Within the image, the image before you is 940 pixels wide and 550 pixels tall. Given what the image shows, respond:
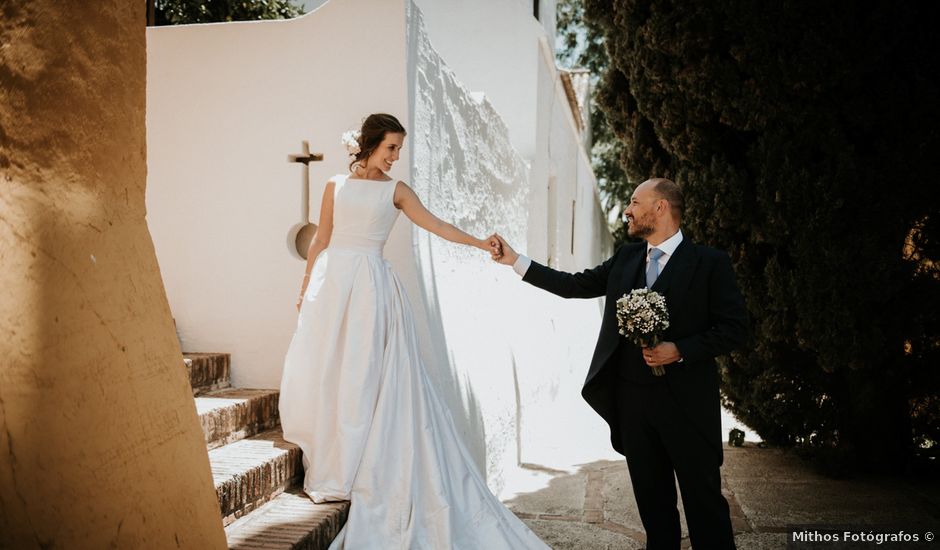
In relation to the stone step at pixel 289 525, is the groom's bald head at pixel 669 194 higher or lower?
higher

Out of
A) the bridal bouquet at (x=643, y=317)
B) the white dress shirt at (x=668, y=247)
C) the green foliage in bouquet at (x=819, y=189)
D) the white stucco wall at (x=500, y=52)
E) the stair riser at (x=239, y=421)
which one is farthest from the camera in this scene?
the white stucco wall at (x=500, y=52)

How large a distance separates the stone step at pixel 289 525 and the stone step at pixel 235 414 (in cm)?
48

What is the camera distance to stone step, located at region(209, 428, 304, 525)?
3.12 meters

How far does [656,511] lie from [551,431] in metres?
3.90

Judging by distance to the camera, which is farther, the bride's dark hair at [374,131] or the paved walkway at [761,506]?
the paved walkway at [761,506]

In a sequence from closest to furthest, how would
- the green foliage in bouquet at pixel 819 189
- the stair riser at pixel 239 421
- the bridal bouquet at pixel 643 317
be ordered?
the bridal bouquet at pixel 643 317 < the stair riser at pixel 239 421 < the green foliage in bouquet at pixel 819 189

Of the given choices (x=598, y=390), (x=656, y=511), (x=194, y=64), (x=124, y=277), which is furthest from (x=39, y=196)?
(x=194, y=64)

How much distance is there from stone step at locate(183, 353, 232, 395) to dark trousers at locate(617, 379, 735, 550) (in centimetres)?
238

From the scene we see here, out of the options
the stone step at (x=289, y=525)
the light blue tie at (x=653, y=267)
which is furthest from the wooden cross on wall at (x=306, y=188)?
the light blue tie at (x=653, y=267)

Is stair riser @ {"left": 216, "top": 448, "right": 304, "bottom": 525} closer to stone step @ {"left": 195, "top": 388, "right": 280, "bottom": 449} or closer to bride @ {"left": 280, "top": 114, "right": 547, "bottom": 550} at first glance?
bride @ {"left": 280, "top": 114, "right": 547, "bottom": 550}

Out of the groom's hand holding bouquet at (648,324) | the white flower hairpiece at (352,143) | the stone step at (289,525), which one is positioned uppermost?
the white flower hairpiece at (352,143)

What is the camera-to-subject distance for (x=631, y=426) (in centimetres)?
337

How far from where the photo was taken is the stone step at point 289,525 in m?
2.94

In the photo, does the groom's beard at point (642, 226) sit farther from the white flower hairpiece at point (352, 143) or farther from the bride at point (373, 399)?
the white flower hairpiece at point (352, 143)
